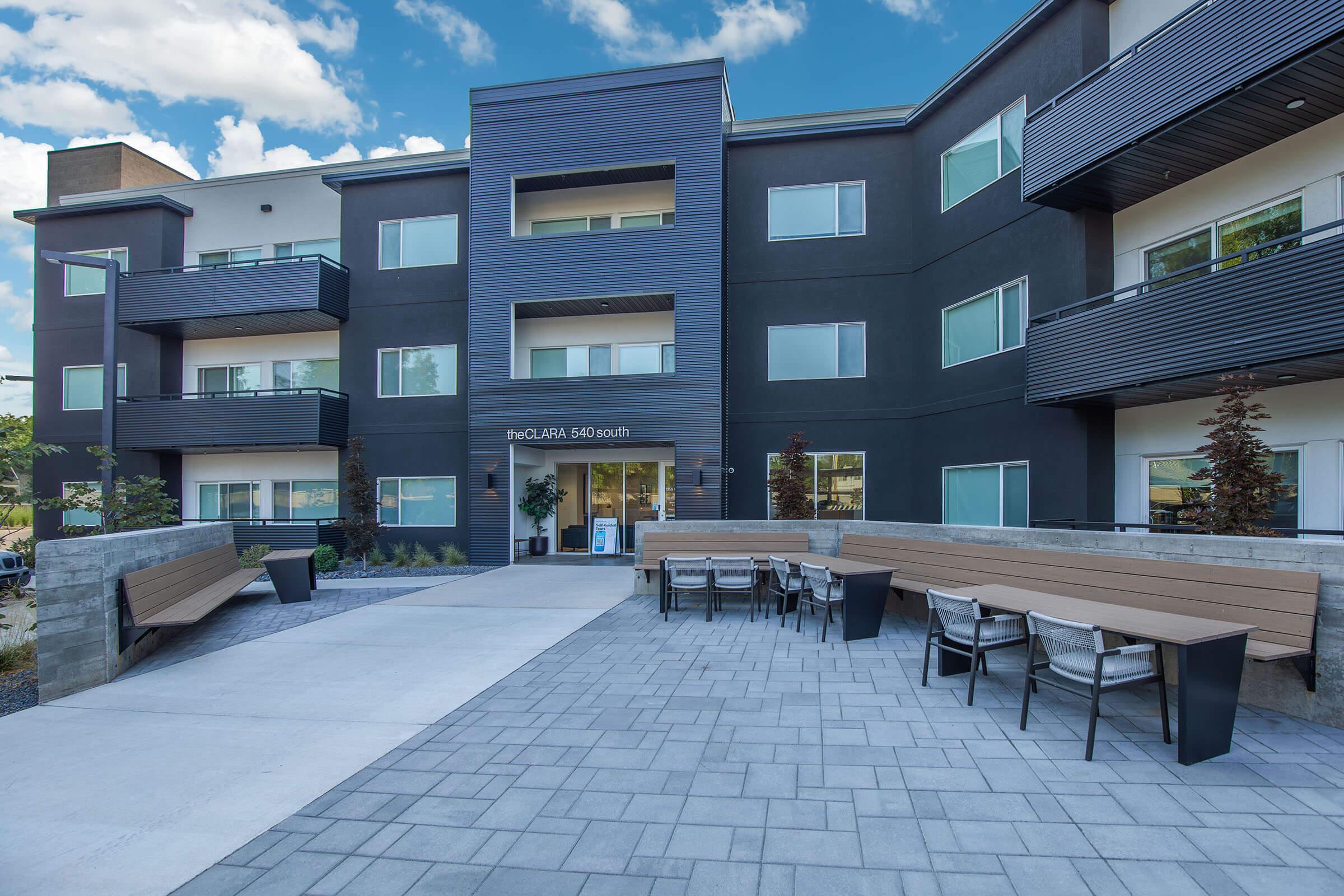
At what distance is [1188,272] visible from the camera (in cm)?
840

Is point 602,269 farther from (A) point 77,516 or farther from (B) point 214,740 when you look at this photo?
(A) point 77,516

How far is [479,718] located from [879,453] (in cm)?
1147

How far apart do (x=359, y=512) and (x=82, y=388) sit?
36.1ft

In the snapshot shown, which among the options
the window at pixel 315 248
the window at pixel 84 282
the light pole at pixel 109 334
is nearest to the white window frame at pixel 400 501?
the light pole at pixel 109 334

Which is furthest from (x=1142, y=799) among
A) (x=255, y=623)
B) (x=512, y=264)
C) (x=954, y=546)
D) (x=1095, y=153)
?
(x=512, y=264)

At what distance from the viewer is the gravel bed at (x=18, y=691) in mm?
5780

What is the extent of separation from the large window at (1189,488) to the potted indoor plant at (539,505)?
1257 centimetres

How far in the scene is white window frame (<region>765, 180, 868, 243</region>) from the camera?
1473cm

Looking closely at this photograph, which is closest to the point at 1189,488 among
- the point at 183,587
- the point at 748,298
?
the point at 748,298

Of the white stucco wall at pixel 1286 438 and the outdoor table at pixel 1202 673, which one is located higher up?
the white stucco wall at pixel 1286 438

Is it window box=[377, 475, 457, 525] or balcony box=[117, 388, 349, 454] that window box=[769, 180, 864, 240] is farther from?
balcony box=[117, 388, 349, 454]

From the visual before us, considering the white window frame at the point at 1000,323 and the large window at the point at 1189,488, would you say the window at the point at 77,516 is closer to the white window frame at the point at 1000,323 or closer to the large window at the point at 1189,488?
the white window frame at the point at 1000,323

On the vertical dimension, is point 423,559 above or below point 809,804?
below

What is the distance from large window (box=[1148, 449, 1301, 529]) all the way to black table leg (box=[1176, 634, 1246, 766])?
14.7 feet
